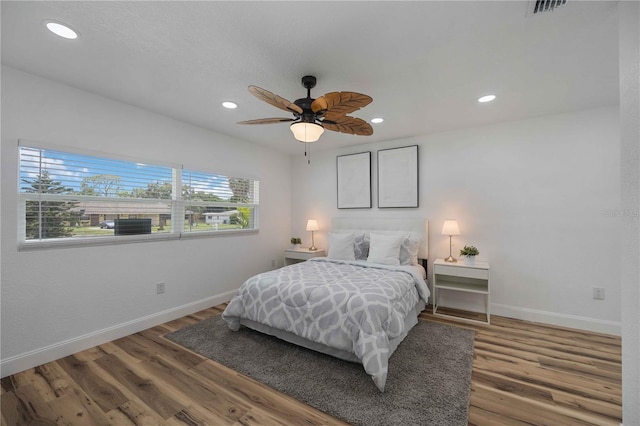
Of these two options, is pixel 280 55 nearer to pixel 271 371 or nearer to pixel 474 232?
pixel 271 371

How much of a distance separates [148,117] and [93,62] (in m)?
0.95

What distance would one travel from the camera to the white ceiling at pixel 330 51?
1.55 meters

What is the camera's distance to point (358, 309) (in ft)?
7.10

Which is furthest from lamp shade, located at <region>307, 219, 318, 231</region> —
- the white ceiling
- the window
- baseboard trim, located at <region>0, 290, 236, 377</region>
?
the white ceiling

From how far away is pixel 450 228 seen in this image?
342 cm

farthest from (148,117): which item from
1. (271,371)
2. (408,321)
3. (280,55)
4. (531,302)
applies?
(531,302)

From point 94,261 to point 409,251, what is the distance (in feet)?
11.8

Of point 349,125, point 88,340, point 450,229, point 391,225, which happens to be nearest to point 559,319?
point 450,229

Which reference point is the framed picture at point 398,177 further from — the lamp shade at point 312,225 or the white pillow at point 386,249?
the lamp shade at point 312,225

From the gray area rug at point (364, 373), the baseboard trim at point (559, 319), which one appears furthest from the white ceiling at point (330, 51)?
the gray area rug at point (364, 373)

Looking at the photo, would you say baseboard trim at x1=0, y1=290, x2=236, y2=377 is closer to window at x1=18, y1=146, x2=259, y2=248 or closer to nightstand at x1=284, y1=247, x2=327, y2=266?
window at x1=18, y1=146, x2=259, y2=248

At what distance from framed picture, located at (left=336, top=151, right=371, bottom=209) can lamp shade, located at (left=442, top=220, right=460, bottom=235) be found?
4.01 ft

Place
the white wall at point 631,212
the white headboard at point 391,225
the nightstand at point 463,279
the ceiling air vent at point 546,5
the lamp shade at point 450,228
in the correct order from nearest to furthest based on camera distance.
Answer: the white wall at point 631,212
the ceiling air vent at point 546,5
the nightstand at point 463,279
the lamp shade at point 450,228
the white headboard at point 391,225

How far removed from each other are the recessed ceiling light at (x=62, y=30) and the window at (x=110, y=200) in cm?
112
